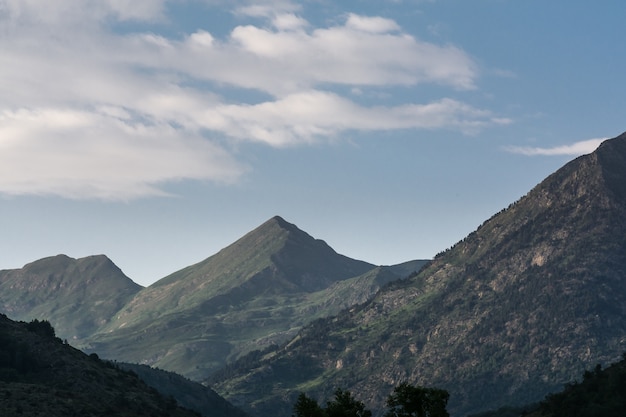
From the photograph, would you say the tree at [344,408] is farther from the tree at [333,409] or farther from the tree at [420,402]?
the tree at [420,402]

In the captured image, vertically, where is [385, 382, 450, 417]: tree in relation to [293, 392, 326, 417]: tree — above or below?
below

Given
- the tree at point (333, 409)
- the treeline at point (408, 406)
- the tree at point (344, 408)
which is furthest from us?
the tree at point (344, 408)

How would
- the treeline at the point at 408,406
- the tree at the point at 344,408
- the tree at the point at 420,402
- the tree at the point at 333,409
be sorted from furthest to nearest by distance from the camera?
the tree at the point at 344,408
the tree at the point at 420,402
the treeline at the point at 408,406
the tree at the point at 333,409

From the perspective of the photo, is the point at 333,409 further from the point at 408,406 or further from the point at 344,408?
the point at 408,406

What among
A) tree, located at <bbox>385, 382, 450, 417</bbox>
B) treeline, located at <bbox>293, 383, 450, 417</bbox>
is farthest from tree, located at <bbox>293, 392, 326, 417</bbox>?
tree, located at <bbox>385, 382, 450, 417</bbox>

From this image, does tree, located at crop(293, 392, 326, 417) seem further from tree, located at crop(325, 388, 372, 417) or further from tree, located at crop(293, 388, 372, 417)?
tree, located at crop(325, 388, 372, 417)

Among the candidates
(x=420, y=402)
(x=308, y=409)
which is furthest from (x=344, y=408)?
(x=420, y=402)

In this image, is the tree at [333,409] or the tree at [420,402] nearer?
the tree at [333,409]

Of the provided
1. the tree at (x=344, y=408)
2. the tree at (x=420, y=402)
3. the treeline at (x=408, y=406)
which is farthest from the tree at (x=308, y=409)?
the tree at (x=420, y=402)

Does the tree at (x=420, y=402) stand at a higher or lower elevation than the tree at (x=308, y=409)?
lower

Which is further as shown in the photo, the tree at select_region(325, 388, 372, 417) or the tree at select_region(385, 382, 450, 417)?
the tree at select_region(325, 388, 372, 417)

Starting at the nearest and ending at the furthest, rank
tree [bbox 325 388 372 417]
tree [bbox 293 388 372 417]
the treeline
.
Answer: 1. tree [bbox 293 388 372 417]
2. the treeline
3. tree [bbox 325 388 372 417]

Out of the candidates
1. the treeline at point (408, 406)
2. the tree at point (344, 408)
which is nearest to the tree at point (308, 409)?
the treeline at point (408, 406)

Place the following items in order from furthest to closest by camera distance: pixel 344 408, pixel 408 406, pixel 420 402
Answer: pixel 344 408, pixel 408 406, pixel 420 402
